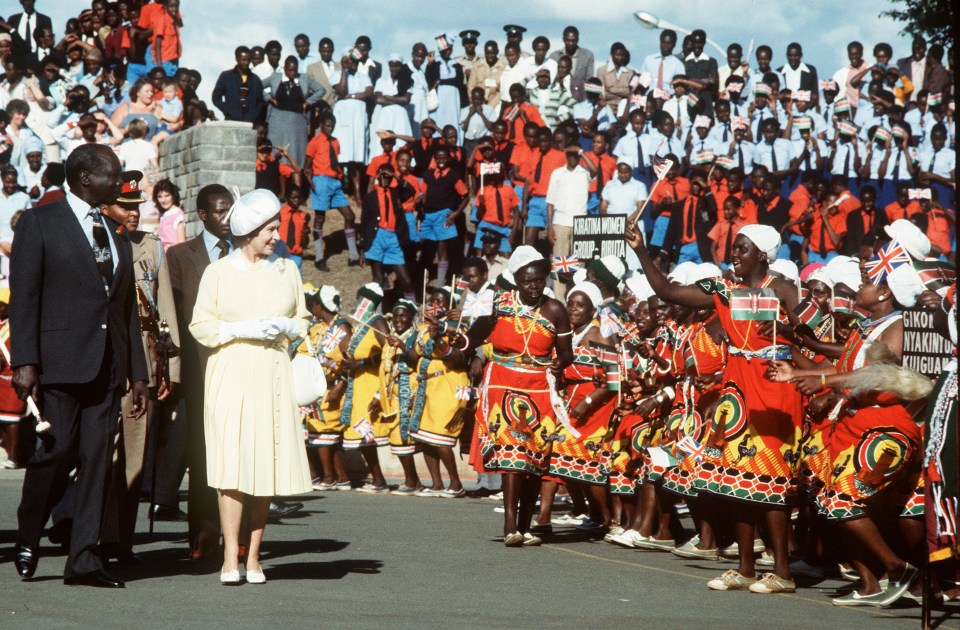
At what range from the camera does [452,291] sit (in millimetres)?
13789

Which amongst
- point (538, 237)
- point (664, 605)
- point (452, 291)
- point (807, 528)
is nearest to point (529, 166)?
point (538, 237)

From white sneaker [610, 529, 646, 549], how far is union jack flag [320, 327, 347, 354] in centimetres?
550

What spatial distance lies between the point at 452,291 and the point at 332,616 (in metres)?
7.48

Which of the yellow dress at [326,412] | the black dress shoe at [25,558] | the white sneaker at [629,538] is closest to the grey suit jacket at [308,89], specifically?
the yellow dress at [326,412]

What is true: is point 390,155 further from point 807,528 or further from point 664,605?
point 664,605

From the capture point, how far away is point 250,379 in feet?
24.1

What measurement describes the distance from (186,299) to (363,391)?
6.45 m

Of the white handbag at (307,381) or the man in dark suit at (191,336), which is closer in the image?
the white handbag at (307,381)

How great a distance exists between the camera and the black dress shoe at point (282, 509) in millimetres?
11221

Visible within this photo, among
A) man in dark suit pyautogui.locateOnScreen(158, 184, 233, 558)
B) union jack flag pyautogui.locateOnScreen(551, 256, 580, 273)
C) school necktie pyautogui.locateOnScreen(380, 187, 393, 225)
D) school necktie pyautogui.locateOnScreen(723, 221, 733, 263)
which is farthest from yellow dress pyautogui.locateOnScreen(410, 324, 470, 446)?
school necktie pyautogui.locateOnScreen(380, 187, 393, 225)

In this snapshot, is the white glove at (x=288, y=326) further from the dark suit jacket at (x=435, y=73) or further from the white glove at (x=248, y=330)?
the dark suit jacket at (x=435, y=73)

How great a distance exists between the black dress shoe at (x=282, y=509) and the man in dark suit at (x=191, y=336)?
2.60m

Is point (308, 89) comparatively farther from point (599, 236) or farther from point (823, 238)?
point (823, 238)

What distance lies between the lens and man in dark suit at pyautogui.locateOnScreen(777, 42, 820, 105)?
69.4ft
